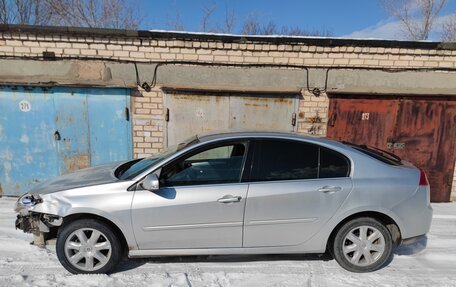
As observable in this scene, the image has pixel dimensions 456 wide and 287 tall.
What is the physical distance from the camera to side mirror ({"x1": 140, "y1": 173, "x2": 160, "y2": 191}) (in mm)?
2551

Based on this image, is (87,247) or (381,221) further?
(381,221)

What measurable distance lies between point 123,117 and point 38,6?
10942 millimetres

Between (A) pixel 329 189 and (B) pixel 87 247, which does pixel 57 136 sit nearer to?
(B) pixel 87 247

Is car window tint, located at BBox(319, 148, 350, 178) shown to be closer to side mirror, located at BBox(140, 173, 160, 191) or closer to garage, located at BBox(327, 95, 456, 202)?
side mirror, located at BBox(140, 173, 160, 191)

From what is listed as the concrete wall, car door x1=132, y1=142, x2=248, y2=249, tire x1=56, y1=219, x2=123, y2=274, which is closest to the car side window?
car door x1=132, y1=142, x2=248, y2=249

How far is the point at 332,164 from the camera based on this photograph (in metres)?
2.83

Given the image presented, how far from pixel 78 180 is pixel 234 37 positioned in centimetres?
349

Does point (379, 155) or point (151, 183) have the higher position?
point (379, 155)

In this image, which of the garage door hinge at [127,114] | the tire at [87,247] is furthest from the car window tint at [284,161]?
the garage door hinge at [127,114]

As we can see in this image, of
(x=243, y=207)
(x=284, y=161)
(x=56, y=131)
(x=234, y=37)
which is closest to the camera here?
(x=243, y=207)

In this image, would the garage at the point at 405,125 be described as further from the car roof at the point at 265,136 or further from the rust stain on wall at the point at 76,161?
the rust stain on wall at the point at 76,161

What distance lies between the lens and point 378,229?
283 cm

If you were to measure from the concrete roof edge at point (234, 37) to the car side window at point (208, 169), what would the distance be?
273cm

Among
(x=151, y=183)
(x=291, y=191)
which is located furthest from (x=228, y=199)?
(x=151, y=183)
